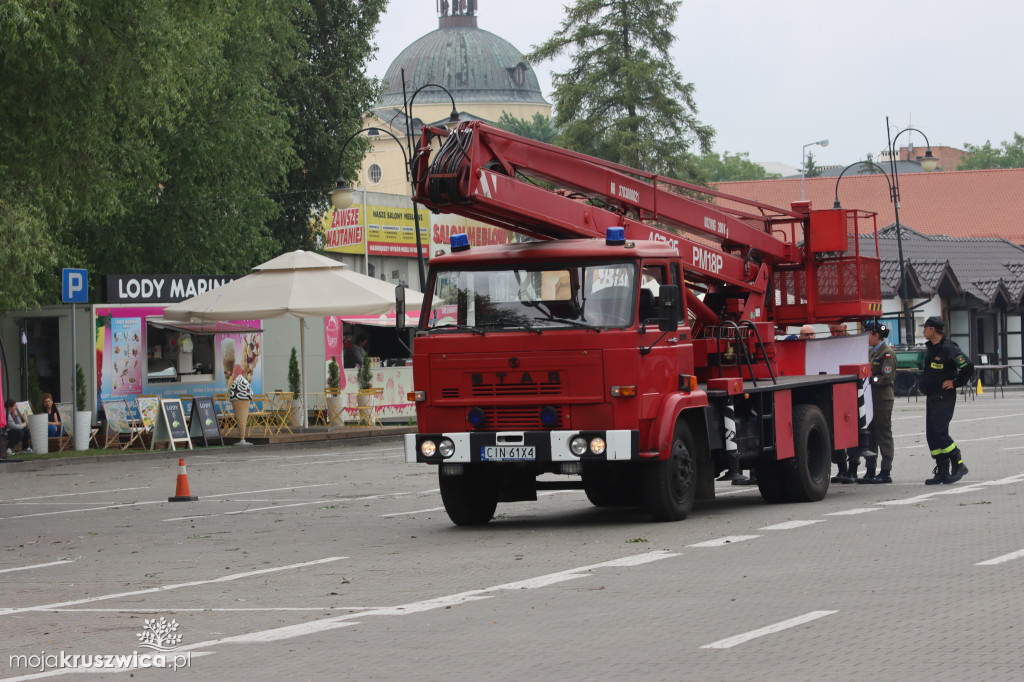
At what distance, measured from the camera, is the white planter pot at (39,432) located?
91.1 ft

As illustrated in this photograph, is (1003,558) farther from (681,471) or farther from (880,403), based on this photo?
(880,403)

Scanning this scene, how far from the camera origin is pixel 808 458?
1623 cm

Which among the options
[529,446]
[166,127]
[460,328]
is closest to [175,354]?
[166,127]

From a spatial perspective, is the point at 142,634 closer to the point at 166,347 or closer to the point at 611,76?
the point at 166,347

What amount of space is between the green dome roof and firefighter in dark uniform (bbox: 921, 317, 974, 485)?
115861 mm

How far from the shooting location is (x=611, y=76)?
A: 2505 inches

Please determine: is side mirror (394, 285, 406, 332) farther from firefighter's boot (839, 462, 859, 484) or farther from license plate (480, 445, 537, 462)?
firefighter's boot (839, 462, 859, 484)

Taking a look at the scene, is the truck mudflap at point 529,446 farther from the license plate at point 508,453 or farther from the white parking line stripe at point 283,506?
the white parking line stripe at point 283,506

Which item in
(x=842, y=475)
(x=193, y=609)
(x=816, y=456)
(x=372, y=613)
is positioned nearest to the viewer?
(x=372, y=613)

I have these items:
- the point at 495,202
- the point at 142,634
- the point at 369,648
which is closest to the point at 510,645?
the point at 369,648

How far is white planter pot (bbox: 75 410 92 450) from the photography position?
28453mm

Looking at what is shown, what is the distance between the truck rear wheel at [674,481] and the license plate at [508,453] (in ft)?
3.64

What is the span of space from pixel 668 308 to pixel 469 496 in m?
2.69

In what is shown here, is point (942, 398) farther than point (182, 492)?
No
